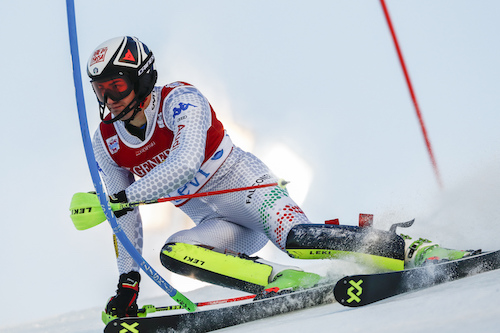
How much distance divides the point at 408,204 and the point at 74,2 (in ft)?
6.45

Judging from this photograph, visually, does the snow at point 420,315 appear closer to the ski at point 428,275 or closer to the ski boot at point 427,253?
the ski at point 428,275

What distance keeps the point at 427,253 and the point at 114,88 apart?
1698mm

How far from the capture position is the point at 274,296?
2.42 meters

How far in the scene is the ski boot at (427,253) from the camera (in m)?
2.34

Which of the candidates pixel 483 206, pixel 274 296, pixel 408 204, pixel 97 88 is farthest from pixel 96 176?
pixel 483 206

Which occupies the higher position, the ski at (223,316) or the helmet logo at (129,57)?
the helmet logo at (129,57)

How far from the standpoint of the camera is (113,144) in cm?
312

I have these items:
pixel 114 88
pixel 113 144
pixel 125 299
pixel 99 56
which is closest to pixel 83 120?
pixel 114 88

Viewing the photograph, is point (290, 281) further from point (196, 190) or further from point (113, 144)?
point (113, 144)

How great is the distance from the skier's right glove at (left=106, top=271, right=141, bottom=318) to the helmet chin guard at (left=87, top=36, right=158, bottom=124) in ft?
2.89

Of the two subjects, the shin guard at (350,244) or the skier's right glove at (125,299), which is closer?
the shin guard at (350,244)

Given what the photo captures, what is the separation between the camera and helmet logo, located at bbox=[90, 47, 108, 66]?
2838mm

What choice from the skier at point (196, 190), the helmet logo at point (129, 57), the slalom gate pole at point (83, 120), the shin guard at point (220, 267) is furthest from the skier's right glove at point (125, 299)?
the helmet logo at point (129, 57)

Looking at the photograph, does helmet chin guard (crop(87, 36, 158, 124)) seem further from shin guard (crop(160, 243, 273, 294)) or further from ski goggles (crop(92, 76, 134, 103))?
shin guard (crop(160, 243, 273, 294))
